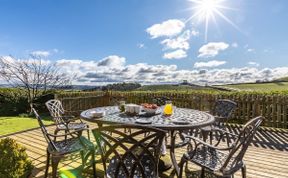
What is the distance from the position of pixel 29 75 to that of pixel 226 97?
9333 millimetres

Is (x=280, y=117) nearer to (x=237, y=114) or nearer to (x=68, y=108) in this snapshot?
(x=237, y=114)

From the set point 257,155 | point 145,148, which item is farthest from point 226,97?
point 145,148

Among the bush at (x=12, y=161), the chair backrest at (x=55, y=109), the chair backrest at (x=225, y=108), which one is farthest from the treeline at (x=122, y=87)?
the bush at (x=12, y=161)

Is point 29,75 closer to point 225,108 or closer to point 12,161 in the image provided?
point 12,161

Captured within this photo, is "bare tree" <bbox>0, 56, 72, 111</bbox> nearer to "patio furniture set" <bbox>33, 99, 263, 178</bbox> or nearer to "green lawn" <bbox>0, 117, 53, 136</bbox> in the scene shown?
"green lawn" <bbox>0, 117, 53, 136</bbox>

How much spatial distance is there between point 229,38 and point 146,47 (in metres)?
3.99

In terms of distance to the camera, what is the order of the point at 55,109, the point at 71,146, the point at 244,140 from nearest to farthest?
the point at 244,140, the point at 71,146, the point at 55,109

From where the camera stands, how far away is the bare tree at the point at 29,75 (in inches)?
381

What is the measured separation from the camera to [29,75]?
995 cm

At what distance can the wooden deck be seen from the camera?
2.79m

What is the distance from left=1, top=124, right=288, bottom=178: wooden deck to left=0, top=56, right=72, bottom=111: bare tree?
536 centimetres

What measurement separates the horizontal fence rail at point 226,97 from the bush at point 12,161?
3161 mm

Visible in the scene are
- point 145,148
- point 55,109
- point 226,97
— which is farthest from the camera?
point 226,97

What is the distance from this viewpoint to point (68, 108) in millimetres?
7758
